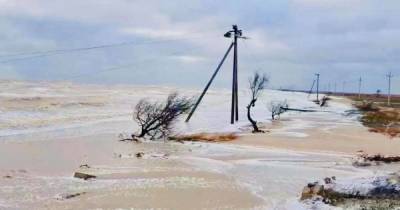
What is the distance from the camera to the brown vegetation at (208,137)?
2995 cm

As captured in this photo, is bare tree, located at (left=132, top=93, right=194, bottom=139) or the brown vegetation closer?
bare tree, located at (left=132, top=93, right=194, bottom=139)

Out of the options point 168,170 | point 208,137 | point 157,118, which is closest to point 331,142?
point 208,137

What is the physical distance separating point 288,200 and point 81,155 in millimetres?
10995

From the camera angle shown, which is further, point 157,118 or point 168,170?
point 157,118

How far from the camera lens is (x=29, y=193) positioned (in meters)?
13.4

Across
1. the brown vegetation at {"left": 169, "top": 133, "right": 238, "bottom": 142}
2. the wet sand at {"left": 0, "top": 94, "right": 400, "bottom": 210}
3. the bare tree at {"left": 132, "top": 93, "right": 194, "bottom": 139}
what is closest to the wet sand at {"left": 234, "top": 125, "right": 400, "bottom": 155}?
the wet sand at {"left": 0, "top": 94, "right": 400, "bottom": 210}

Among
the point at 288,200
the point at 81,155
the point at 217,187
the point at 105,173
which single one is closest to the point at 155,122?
the point at 81,155

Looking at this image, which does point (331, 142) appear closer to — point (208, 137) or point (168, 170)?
point (208, 137)

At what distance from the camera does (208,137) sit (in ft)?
104

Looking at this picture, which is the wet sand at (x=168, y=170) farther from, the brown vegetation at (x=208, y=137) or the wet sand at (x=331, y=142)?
the brown vegetation at (x=208, y=137)

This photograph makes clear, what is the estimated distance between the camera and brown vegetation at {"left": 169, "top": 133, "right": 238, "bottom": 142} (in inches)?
1179

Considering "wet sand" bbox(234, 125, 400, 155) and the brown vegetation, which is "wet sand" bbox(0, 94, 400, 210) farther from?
the brown vegetation

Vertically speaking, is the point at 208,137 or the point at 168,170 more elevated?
the point at 168,170

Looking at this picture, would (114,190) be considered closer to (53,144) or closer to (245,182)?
(245,182)
